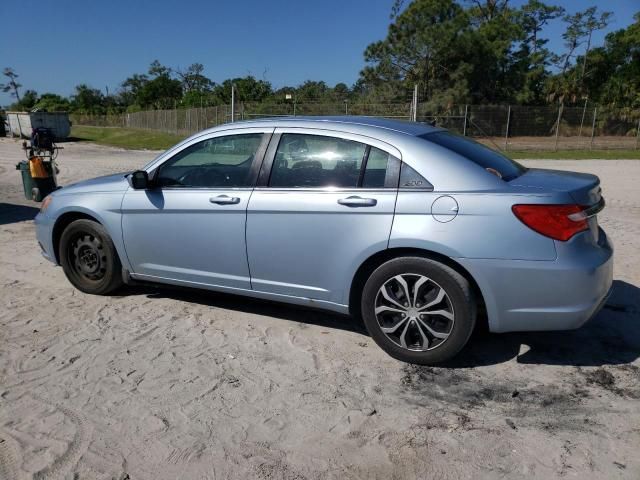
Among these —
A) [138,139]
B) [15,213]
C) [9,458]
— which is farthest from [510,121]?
[9,458]

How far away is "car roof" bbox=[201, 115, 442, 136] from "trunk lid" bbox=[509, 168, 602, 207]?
2.68 ft

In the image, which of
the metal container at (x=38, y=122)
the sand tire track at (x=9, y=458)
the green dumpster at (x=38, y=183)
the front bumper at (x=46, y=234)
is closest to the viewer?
the sand tire track at (x=9, y=458)

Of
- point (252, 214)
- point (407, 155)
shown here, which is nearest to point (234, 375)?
point (252, 214)

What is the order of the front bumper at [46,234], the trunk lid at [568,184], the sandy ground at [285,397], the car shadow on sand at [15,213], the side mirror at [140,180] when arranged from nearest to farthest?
1. the sandy ground at [285,397]
2. the trunk lid at [568,184]
3. the side mirror at [140,180]
4. the front bumper at [46,234]
5. the car shadow on sand at [15,213]

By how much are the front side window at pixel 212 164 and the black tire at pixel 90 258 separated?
2.76 ft

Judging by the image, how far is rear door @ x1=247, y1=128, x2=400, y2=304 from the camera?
385cm

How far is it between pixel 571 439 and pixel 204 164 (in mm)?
3435

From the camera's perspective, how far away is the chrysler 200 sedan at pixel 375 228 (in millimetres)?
3500

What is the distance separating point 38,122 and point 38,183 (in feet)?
93.3

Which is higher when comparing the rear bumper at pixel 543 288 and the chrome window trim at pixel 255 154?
the chrome window trim at pixel 255 154

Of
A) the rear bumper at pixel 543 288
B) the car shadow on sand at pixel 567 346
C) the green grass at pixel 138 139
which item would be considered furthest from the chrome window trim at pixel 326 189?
the green grass at pixel 138 139

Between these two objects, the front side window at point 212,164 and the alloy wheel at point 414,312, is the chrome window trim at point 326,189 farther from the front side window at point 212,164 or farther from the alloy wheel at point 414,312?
the alloy wheel at point 414,312

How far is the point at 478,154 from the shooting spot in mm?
4129

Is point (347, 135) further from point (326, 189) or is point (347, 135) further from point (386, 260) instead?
point (386, 260)
